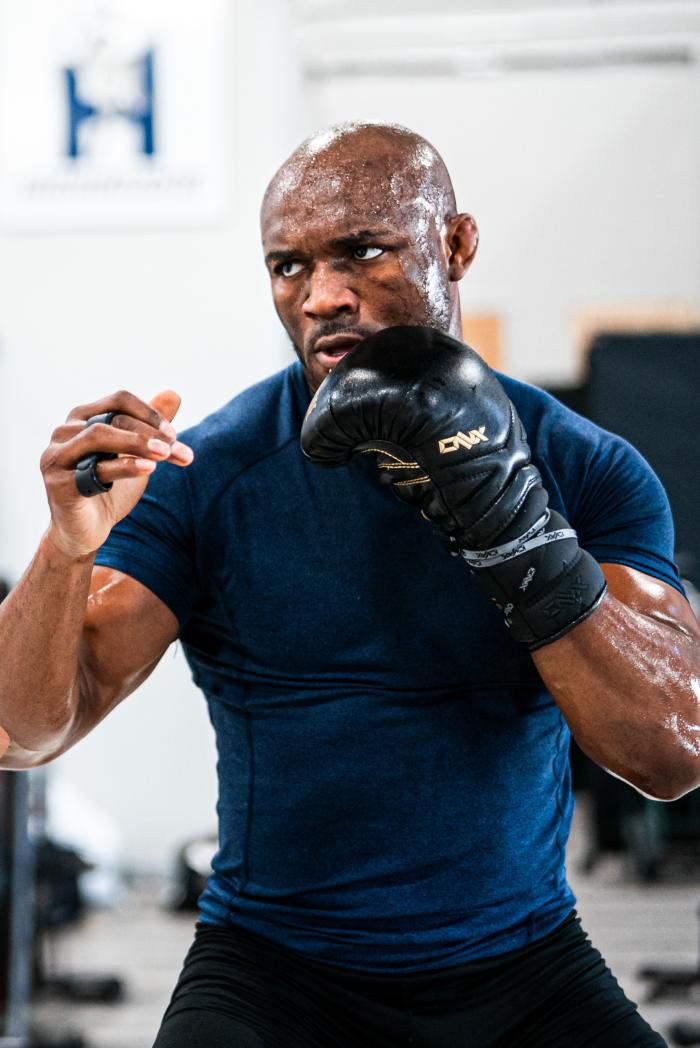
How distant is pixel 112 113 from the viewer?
471 cm

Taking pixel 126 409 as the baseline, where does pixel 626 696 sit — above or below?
below

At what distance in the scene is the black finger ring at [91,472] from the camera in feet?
4.10

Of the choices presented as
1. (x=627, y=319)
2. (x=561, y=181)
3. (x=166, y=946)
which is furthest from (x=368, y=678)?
(x=561, y=181)

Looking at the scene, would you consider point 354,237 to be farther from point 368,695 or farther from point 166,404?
point 368,695

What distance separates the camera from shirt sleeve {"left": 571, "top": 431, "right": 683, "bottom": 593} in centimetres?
148

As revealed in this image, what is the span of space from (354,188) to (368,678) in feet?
1.83

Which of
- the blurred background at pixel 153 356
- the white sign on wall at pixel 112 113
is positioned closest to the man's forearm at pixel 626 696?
the blurred background at pixel 153 356

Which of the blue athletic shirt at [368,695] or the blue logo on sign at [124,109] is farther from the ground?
the blue logo on sign at [124,109]

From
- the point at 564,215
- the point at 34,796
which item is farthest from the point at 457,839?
the point at 564,215

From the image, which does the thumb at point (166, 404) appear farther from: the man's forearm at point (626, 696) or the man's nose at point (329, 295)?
the man's forearm at point (626, 696)

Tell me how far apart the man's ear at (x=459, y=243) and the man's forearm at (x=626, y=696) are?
45cm

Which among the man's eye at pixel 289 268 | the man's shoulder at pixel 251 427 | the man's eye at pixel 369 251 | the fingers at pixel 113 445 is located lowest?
the man's shoulder at pixel 251 427

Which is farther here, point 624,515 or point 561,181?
point 561,181

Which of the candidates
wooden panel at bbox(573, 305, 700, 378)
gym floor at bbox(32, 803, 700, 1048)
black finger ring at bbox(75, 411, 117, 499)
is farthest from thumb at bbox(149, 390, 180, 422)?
wooden panel at bbox(573, 305, 700, 378)
